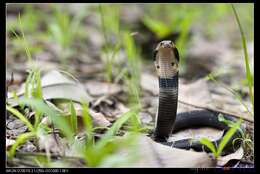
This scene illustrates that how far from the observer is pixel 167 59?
3500mm

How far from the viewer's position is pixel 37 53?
255 inches

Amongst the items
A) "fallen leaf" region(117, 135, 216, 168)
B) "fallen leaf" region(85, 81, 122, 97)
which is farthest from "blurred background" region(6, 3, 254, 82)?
"fallen leaf" region(117, 135, 216, 168)

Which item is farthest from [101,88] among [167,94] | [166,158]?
[166,158]

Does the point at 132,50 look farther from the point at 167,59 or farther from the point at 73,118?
the point at 73,118

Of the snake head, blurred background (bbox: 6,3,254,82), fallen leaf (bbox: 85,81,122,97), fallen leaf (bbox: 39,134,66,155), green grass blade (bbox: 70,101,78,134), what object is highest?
blurred background (bbox: 6,3,254,82)

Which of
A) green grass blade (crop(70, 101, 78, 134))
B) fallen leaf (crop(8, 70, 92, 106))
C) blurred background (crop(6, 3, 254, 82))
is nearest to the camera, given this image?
green grass blade (crop(70, 101, 78, 134))

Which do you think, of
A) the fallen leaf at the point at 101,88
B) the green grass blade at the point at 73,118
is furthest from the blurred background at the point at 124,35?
the green grass blade at the point at 73,118

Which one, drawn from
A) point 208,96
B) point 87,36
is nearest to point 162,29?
point 87,36

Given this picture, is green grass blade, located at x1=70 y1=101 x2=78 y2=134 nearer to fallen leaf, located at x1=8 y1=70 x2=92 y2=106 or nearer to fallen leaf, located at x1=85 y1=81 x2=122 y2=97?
fallen leaf, located at x1=8 y1=70 x2=92 y2=106

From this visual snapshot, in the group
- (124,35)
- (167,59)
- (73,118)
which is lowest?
(73,118)

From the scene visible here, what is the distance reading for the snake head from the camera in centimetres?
349

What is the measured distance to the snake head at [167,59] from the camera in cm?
349

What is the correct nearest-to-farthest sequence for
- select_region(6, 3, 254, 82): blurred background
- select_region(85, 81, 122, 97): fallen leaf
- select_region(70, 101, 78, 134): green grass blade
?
select_region(70, 101, 78, 134): green grass blade, select_region(85, 81, 122, 97): fallen leaf, select_region(6, 3, 254, 82): blurred background

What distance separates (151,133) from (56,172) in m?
1.08
